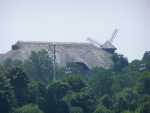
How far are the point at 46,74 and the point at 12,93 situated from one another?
49555 mm

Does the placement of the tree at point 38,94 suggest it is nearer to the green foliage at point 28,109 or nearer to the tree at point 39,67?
the green foliage at point 28,109

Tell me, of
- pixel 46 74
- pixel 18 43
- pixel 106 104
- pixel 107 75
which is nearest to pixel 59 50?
pixel 18 43

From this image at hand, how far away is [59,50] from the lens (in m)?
178

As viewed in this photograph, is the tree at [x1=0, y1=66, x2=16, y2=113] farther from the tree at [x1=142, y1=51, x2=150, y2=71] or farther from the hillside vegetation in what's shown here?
the tree at [x1=142, y1=51, x2=150, y2=71]

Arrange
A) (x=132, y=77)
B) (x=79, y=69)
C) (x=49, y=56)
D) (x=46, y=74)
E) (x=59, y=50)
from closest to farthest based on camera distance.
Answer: (x=132, y=77), (x=46, y=74), (x=49, y=56), (x=79, y=69), (x=59, y=50)

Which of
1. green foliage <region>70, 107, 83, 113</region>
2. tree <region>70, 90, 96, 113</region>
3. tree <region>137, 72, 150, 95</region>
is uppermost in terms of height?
tree <region>137, 72, 150, 95</region>

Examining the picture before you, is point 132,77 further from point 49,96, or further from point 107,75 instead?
point 49,96

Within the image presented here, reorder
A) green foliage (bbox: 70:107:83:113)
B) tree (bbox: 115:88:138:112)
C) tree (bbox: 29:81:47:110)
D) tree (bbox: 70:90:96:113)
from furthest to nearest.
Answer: tree (bbox: 115:88:138:112), tree (bbox: 70:90:96:113), tree (bbox: 29:81:47:110), green foliage (bbox: 70:107:83:113)

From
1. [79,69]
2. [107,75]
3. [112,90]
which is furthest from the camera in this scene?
[79,69]

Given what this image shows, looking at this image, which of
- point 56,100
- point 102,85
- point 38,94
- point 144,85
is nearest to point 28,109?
point 56,100

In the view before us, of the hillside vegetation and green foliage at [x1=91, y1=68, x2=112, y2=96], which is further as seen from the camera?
green foliage at [x1=91, y1=68, x2=112, y2=96]

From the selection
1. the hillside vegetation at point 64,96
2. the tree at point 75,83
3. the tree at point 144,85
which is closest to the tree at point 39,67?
the hillside vegetation at point 64,96

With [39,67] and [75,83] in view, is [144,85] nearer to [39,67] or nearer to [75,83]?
[75,83]

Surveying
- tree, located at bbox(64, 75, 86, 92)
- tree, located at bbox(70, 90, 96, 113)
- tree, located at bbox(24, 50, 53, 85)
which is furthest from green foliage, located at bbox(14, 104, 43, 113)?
tree, located at bbox(24, 50, 53, 85)
